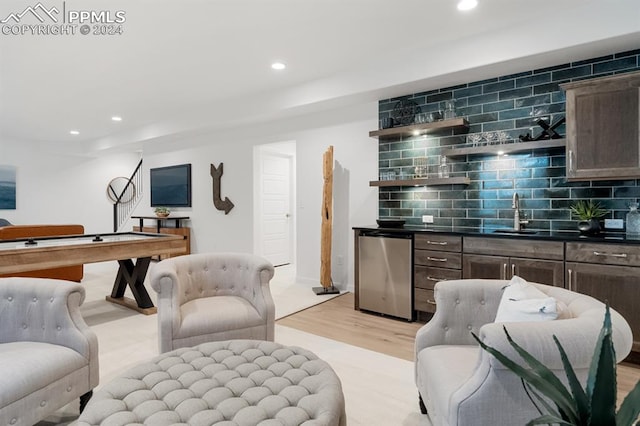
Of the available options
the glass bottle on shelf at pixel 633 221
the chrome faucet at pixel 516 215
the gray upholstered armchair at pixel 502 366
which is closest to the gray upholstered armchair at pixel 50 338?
the gray upholstered armchair at pixel 502 366

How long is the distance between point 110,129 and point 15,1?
16.5 ft

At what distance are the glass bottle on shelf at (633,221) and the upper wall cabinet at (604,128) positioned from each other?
1.25ft

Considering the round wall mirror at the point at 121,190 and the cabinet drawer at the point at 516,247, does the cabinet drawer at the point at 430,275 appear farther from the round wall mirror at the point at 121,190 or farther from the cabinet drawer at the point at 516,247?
the round wall mirror at the point at 121,190

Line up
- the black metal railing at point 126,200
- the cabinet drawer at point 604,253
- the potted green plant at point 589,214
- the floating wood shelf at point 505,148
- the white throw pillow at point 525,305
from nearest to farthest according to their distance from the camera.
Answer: the white throw pillow at point 525,305
the cabinet drawer at point 604,253
the potted green plant at point 589,214
the floating wood shelf at point 505,148
the black metal railing at point 126,200

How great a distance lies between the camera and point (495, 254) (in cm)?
309

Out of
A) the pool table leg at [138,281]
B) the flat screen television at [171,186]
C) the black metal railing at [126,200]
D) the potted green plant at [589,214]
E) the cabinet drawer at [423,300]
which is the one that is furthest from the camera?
the black metal railing at [126,200]

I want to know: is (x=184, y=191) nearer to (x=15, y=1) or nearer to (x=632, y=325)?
(x=15, y=1)

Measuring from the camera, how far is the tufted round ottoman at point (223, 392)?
1.21 m

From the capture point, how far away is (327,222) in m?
4.64

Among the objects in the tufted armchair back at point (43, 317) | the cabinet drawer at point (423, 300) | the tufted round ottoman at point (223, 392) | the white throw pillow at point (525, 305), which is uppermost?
the white throw pillow at point (525, 305)

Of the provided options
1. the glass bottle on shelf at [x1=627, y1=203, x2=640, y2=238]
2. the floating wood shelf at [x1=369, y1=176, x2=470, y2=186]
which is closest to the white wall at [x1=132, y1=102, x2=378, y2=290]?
the floating wood shelf at [x1=369, y1=176, x2=470, y2=186]

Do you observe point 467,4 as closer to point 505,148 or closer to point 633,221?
point 505,148

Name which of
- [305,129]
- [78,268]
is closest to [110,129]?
[78,268]

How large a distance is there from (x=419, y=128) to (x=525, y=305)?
2.66 meters
